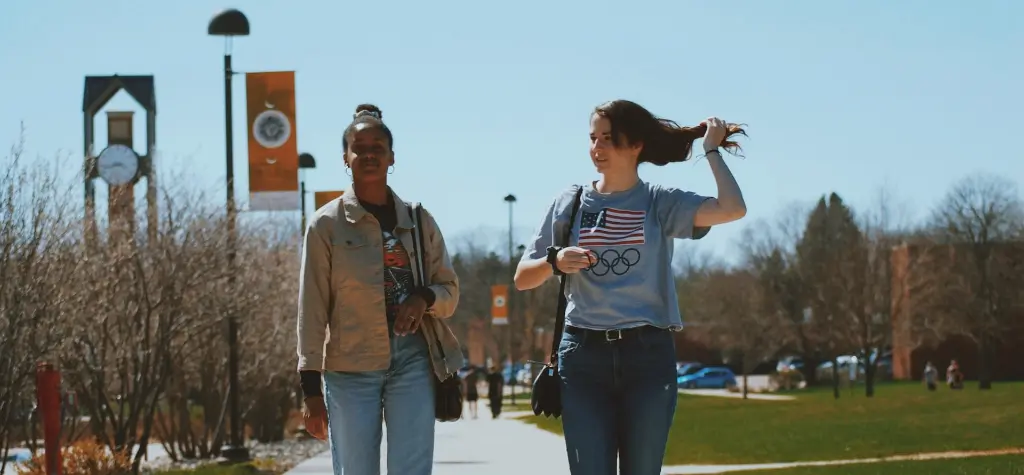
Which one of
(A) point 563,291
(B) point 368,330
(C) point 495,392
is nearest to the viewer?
(B) point 368,330

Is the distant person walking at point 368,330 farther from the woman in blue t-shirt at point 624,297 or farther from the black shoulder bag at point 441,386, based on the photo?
the woman in blue t-shirt at point 624,297

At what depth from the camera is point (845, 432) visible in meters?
26.1

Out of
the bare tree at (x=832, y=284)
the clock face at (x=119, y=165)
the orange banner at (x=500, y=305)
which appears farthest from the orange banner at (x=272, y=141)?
the bare tree at (x=832, y=284)

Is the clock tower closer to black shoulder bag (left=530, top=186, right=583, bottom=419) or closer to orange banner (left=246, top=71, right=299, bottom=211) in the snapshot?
orange banner (left=246, top=71, right=299, bottom=211)

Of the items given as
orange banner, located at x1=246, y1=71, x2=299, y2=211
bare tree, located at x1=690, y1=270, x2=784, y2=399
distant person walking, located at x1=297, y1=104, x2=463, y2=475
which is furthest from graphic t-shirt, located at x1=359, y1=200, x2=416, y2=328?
bare tree, located at x1=690, y1=270, x2=784, y2=399

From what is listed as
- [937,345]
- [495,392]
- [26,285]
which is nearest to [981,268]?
[937,345]

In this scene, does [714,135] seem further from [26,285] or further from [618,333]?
[26,285]

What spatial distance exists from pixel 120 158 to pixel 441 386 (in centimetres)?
2662

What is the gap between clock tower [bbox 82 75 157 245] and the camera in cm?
2094

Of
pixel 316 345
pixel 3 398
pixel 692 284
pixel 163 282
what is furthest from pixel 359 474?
pixel 692 284

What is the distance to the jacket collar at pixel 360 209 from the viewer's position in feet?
20.5

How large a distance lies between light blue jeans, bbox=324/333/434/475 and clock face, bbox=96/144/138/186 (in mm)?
26313

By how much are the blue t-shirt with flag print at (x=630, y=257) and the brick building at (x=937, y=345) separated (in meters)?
69.1

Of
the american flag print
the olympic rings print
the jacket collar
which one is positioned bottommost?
the olympic rings print
